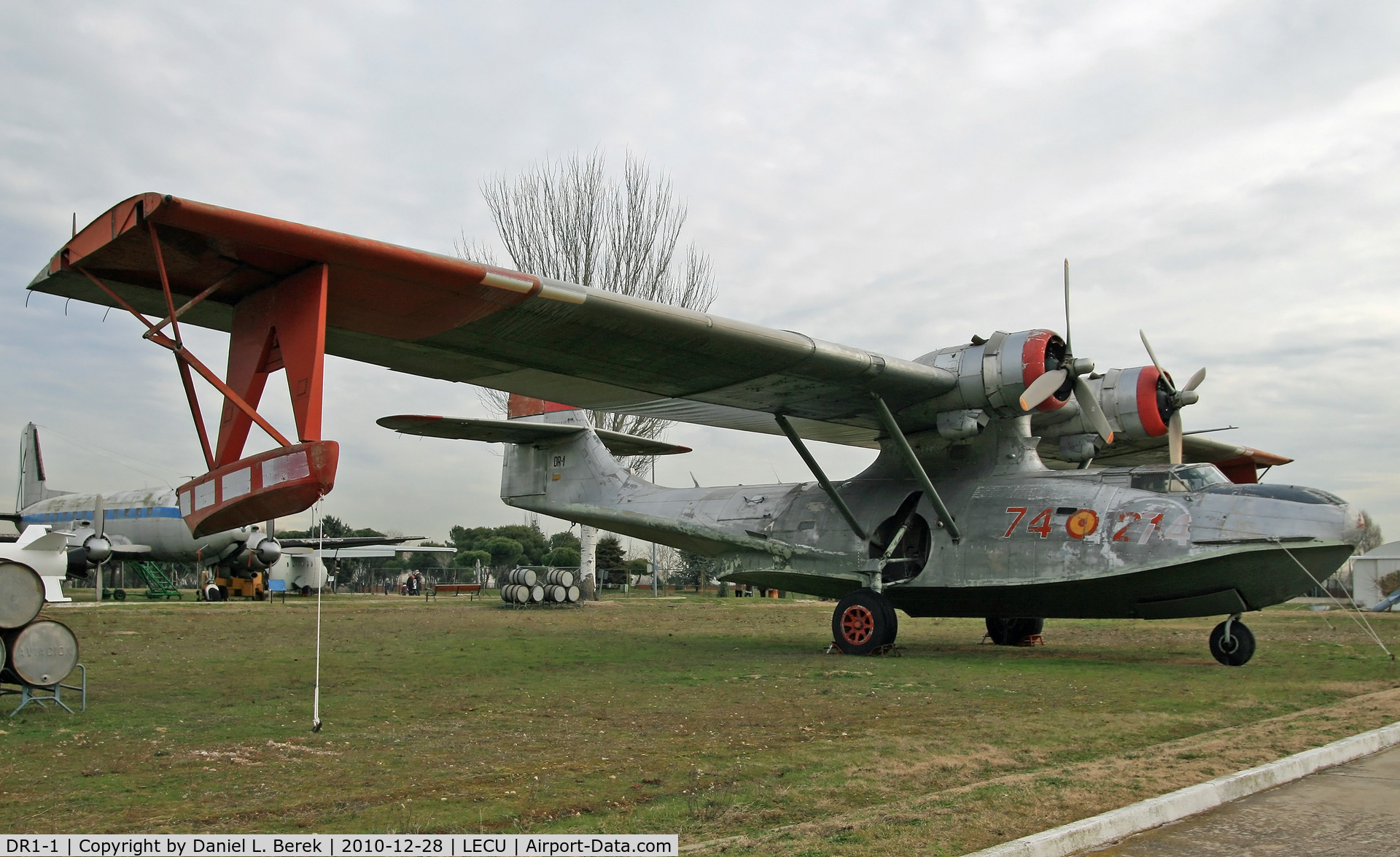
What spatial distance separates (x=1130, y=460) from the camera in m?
18.6

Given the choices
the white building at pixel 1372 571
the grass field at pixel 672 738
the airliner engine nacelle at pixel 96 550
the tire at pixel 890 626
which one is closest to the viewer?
the grass field at pixel 672 738

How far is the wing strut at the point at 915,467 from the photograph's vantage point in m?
12.5

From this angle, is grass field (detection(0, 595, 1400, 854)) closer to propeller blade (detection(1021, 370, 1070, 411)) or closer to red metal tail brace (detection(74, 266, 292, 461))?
red metal tail brace (detection(74, 266, 292, 461))

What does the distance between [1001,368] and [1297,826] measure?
8.64 meters

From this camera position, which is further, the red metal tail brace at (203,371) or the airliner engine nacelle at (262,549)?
the airliner engine nacelle at (262,549)

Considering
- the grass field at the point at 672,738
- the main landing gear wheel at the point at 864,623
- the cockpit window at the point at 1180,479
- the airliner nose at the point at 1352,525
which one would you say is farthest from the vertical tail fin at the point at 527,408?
the airliner nose at the point at 1352,525

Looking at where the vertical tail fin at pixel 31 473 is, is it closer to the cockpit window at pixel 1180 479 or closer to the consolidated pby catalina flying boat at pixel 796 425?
the consolidated pby catalina flying boat at pixel 796 425

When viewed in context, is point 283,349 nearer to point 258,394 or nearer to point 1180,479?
point 258,394

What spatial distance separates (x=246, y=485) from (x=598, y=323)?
4985 mm

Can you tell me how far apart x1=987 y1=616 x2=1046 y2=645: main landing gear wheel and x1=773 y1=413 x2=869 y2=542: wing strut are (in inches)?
127

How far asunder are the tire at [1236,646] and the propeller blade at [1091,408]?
3167 millimetres

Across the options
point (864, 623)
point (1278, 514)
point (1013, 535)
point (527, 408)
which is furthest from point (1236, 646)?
point (527, 408)

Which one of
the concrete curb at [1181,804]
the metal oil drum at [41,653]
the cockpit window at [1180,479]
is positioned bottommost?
the concrete curb at [1181,804]

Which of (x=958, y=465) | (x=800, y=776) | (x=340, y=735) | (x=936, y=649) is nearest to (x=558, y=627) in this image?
(x=936, y=649)
